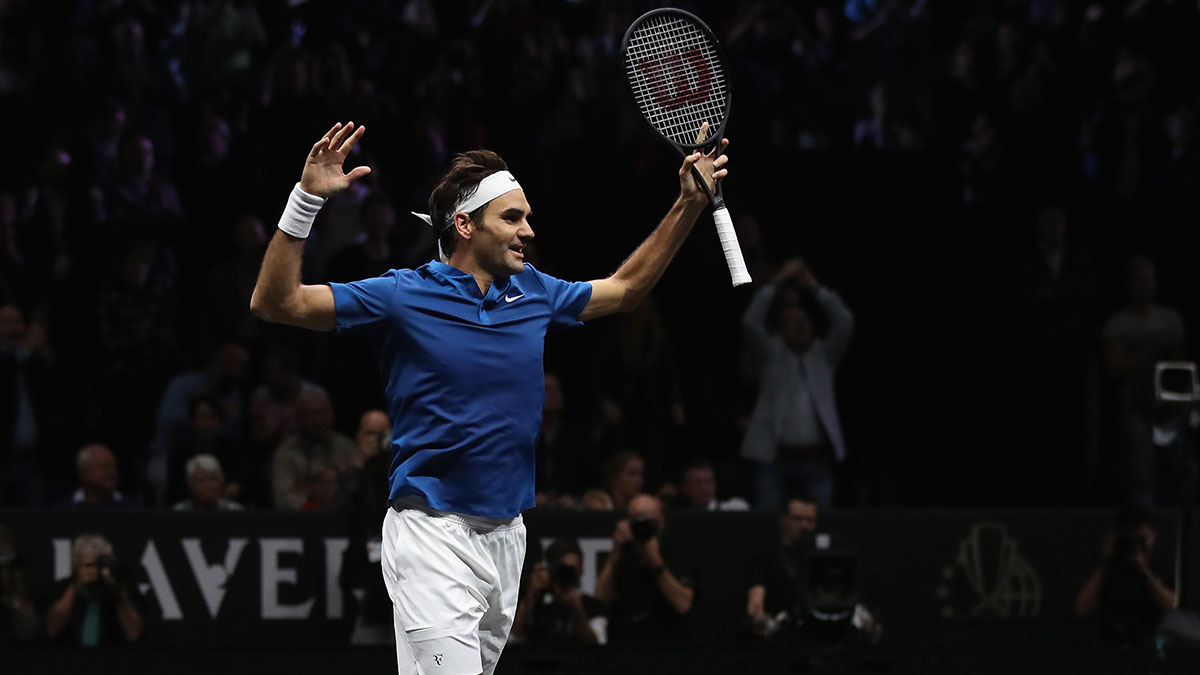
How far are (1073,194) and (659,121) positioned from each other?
7.07 meters

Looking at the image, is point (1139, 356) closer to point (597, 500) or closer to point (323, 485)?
point (597, 500)

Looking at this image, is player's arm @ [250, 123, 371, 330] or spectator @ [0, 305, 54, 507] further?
spectator @ [0, 305, 54, 507]

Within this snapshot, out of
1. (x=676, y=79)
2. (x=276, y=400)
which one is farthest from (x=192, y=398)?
(x=676, y=79)

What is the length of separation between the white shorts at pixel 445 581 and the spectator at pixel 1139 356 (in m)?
6.51

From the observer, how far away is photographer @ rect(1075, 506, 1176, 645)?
8.84m

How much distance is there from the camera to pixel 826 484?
10.4 m

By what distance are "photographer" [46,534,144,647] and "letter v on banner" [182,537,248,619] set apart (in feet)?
1.39

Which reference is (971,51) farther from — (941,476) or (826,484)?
(826,484)

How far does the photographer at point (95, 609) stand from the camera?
8.38 m

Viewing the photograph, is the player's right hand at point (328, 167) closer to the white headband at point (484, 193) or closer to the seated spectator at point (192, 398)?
the white headband at point (484, 193)

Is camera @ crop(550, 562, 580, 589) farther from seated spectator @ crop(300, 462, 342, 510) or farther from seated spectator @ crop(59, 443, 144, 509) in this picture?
seated spectator @ crop(59, 443, 144, 509)

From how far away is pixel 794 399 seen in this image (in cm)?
1031

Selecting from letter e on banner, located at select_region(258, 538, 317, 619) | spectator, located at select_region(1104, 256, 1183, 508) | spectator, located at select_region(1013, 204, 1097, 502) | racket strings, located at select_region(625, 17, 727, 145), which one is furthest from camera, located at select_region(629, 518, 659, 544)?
spectator, located at select_region(1013, 204, 1097, 502)

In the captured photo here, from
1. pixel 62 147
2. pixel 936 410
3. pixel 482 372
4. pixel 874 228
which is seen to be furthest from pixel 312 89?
pixel 482 372
